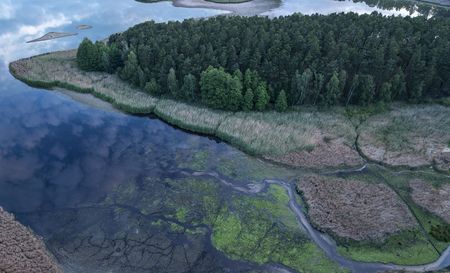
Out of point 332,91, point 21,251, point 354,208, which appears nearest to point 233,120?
point 332,91

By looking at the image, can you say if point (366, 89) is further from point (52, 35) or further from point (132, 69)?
point (52, 35)

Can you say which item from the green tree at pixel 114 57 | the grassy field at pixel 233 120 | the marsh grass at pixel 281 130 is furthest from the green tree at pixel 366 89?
the green tree at pixel 114 57

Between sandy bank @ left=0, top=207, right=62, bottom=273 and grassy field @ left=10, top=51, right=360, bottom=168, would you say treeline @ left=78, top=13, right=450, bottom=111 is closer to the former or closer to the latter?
grassy field @ left=10, top=51, right=360, bottom=168

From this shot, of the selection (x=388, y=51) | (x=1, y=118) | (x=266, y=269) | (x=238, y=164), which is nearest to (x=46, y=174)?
(x=1, y=118)

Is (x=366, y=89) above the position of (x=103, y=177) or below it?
above

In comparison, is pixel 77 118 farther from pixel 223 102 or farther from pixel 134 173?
pixel 223 102

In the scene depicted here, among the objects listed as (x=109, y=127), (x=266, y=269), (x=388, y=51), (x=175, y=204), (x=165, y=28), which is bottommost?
(x=266, y=269)

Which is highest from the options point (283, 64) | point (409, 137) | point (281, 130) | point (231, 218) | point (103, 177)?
point (283, 64)
